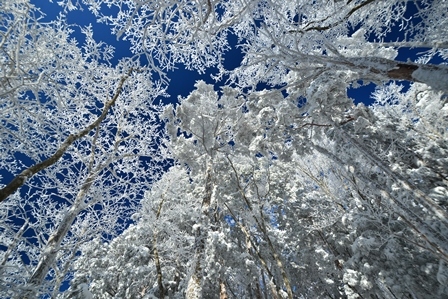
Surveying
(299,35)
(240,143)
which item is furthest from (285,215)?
(299,35)

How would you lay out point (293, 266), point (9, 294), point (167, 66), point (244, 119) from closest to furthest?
point (9, 294) < point (167, 66) < point (244, 119) < point (293, 266)

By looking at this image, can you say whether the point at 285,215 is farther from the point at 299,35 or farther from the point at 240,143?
the point at 299,35

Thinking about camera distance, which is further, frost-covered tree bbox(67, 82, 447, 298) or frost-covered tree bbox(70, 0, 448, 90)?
frost-covered tree bbox(67, 82, 447, 298)

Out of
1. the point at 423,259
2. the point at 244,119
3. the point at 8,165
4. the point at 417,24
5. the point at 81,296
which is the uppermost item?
the point at 244,119

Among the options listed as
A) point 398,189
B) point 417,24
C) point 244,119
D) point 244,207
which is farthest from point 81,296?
point 417,24

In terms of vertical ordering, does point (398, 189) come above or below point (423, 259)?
above

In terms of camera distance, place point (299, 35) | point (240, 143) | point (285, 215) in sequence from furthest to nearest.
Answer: point (285, 215), point (240, 143), point (299, 35)

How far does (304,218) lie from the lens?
12836 mm

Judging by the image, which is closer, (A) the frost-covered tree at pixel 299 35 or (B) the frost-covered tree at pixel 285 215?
(A) the frost-covered tree at pixel 299 35

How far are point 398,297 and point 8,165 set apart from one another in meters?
12.7

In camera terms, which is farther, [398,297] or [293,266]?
[293,266]

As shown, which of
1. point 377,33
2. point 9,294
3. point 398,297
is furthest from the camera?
point 398,297

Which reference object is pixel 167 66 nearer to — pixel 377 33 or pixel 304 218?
pixel 377 33

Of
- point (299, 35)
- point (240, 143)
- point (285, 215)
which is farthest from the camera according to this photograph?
point (285, 215)
